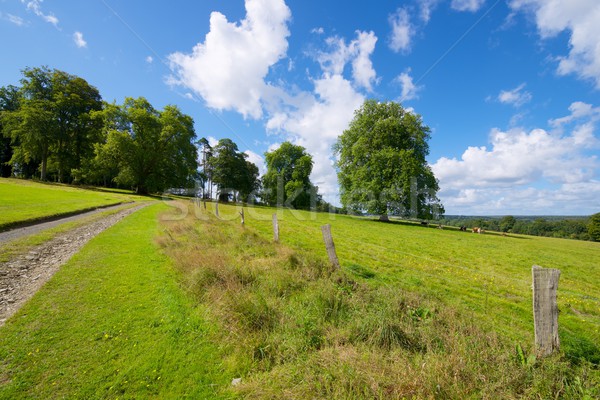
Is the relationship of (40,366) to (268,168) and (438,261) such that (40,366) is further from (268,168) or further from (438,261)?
(268,168)

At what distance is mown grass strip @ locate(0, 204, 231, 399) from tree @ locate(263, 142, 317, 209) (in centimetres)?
4588

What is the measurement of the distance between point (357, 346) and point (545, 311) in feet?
9.64

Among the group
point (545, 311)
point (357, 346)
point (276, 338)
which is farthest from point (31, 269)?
point (545, 311)

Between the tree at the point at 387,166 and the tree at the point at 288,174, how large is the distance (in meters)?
16.4

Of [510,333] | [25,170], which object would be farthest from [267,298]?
[25,170]

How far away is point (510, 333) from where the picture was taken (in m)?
4.79

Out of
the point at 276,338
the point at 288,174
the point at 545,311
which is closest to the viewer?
the point at 545,311

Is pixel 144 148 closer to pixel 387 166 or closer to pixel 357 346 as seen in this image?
pixel 387 166

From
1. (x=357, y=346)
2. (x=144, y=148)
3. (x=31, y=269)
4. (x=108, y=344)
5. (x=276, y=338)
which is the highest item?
(x=144, y=148)

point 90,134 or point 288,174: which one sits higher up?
point 90,134

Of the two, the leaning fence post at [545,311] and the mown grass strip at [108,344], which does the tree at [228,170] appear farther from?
the leaning fence post at [545,311]

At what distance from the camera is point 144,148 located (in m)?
44.1

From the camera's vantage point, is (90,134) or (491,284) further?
(90,134)

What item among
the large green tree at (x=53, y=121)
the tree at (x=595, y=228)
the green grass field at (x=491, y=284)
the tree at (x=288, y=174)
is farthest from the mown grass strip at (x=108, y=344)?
the tree at (x=595, y=228)
